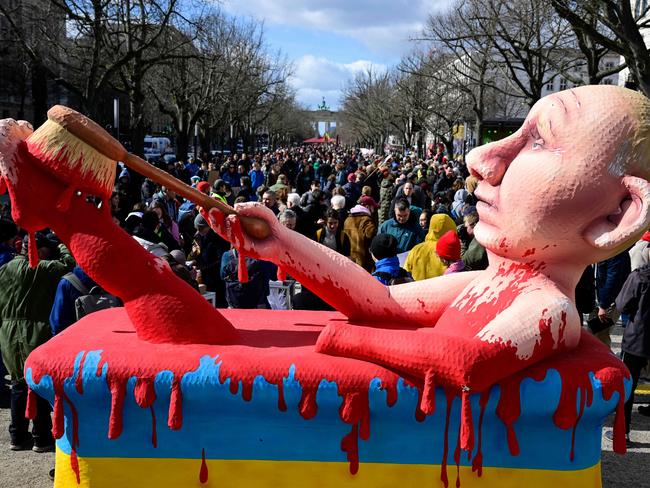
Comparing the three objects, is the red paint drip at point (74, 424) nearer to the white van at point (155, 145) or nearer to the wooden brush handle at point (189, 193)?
the wooden brush handle at point (189, 193)

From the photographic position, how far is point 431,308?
2.72 meters

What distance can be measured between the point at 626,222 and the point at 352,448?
1236 mm

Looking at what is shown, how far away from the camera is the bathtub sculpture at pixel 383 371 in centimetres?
215

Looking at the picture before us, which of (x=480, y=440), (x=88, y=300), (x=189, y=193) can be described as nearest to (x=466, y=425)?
(x=480, y=440)

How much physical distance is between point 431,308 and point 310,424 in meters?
0.80

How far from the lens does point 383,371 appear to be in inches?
86.3

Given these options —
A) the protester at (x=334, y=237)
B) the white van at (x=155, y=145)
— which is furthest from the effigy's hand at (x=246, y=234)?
the white van at (x=155, y=145)

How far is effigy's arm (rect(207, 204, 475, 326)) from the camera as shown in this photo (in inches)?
103

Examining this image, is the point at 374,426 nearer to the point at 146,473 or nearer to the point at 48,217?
the point at 146,473

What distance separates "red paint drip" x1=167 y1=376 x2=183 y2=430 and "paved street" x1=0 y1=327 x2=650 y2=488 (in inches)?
88.4

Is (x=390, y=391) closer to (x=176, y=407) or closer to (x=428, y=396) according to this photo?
(x=428, y=396)

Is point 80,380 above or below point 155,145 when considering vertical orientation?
below

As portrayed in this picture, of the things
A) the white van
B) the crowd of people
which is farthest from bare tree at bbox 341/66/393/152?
the crowd of people

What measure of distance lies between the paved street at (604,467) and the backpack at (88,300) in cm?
108
